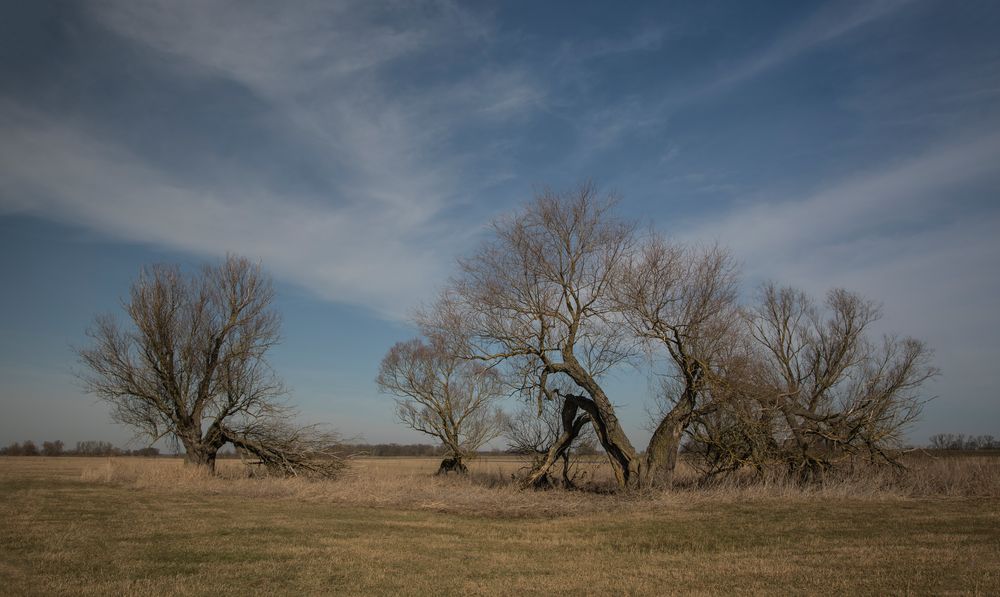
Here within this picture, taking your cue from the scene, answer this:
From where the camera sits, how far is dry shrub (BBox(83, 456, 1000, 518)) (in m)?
16.6

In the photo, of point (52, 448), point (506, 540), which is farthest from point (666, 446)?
point (52, 448)

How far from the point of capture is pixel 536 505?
53.7ft

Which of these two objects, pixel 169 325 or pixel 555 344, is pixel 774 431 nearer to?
pixel 555 344

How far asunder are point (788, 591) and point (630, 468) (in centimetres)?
1188

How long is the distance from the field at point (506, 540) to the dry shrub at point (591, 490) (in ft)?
0.36

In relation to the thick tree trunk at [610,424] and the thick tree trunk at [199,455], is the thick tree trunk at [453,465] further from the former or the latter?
the thick tree trunk at [610,424]

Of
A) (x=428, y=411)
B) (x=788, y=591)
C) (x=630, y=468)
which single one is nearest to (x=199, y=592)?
(x=788, y=591)

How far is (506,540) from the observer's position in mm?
11523

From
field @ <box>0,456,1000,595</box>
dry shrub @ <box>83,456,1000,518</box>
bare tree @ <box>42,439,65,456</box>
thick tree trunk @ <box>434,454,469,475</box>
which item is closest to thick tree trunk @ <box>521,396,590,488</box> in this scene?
dry shrub @ <box>83,456,1000,518</box>

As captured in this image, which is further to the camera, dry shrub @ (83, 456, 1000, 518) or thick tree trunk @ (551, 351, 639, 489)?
thick tree trunk @ (551, 351, 639, 489)

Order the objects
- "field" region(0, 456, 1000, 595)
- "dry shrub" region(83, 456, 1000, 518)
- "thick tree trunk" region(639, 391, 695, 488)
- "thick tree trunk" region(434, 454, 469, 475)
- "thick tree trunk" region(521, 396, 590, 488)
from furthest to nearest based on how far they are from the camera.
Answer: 1. "thick tree trunk" region(434, 454, 469, 475)
2. "thick tree trunk" region(521, 396, 590, 488)
3. "thick tree trunk" region(639, 391, 695, 488)
4. "dry shrub" region(83, 456, 1000, 518)
5. "field" region(0, 456, 1000, 595)

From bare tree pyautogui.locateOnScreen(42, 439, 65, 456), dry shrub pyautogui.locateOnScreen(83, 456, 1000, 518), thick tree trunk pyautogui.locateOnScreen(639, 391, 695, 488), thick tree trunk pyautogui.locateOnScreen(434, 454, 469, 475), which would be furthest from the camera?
bare tree pyautogui.locateOnScreen(42, 439, 65, 456)

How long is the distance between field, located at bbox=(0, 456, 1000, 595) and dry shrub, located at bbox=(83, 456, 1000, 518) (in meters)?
0.11

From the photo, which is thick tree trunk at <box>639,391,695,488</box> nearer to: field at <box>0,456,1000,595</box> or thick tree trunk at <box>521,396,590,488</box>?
field at <box>0,456,1000,595</box>
